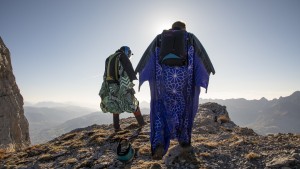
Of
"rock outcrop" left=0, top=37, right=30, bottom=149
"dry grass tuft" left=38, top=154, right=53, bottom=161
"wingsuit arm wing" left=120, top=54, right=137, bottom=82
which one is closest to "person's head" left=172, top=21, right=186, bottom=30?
"wingsuit arm wing" left=120, top=54, right=137, bottom=82

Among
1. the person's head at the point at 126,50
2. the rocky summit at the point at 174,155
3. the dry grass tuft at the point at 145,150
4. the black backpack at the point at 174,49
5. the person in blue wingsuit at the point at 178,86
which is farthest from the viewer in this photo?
the person's head at the point at 126,50

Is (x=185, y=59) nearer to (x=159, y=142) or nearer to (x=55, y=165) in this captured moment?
(x=159, y=142)

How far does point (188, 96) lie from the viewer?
279 inches

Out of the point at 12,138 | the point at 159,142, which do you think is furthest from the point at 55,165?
the point at 12,138

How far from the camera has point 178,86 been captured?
7.00 m

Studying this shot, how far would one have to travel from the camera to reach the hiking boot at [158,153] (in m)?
6.52

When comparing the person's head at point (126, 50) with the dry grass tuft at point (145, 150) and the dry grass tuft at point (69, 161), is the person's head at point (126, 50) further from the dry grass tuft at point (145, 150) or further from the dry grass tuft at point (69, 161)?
the dry grass tuft at point (69, 161)

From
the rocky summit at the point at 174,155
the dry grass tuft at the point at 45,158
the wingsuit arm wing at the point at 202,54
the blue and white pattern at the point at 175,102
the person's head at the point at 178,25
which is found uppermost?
the person's head at the point at 178,25

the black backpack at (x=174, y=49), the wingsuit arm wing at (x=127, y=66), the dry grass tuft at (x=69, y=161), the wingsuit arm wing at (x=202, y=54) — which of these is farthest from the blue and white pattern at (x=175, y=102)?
the wingsuit arm wing at (x=127, y=66)

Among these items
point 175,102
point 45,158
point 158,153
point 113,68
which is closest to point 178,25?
point 175,102

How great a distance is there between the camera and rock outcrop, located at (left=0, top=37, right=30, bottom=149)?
57.7 feet

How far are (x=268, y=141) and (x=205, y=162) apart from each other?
2600 millimetres

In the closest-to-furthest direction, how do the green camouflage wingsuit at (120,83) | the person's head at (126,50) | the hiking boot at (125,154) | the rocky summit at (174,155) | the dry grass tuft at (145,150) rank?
the rocky summit at (174,155) < the hiking boot at (125,154) < the dry grass tuft at (145,150) < the green camouflage wingsuit at (120,83) < the person's head at (126,50)

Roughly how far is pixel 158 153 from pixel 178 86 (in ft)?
5.91
